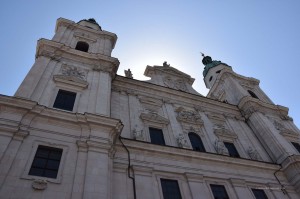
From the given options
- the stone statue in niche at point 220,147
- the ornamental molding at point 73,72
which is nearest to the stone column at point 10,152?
the ornamental molding at point 73,72

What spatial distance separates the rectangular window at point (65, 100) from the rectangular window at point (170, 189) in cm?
670

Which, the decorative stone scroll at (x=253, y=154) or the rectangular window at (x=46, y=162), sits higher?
the decorative stone scroll at (x=253, y=154)

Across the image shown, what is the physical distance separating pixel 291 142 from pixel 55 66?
19.6 metres

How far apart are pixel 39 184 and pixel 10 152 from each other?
2.04m

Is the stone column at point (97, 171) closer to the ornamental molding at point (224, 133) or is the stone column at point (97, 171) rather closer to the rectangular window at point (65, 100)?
the rectangular window at point (65, 100)

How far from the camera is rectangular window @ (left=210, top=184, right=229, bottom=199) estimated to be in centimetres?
1573

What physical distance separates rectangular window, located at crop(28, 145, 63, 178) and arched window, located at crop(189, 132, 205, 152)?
9.70 m

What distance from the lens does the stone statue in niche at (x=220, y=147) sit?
63.2 ft

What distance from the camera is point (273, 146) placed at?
69.8 ft

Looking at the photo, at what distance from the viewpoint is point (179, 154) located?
1664 cm

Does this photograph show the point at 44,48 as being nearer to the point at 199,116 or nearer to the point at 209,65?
the point at 199,116

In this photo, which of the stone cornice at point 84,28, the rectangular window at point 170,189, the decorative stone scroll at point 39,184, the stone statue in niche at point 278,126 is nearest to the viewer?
the decorative stone scroll at point 39,184

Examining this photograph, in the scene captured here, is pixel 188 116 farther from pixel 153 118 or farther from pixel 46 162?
pixel 46 162

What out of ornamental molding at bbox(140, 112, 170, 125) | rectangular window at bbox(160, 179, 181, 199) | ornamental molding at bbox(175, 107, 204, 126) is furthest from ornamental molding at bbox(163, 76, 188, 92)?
rectangular window at bbox(160, 179, 181, 199)
